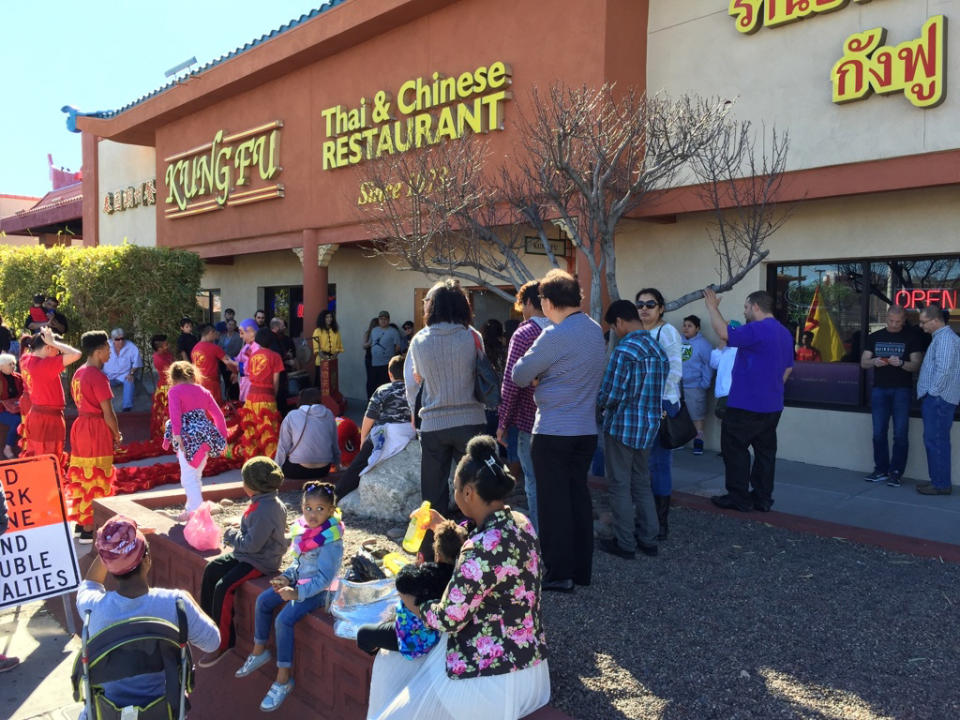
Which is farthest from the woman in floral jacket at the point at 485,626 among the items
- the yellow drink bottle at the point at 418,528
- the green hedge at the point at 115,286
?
the green hedge at the point at 115,286

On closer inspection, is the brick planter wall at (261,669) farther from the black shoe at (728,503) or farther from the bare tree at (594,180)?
the black shoe at (728,503)

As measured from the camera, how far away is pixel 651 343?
4918 millimetres

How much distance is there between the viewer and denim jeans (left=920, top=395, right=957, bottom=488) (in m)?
7.11

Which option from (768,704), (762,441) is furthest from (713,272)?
(768,704)

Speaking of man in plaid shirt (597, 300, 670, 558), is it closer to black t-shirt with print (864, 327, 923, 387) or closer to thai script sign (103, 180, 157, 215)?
black t-shirt with print (864, 327, 923, 387)

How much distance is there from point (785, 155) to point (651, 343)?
3.58m

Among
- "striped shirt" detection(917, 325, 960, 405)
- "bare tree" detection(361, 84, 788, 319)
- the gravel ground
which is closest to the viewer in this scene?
the gravel ground

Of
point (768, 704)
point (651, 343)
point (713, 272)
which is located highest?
point (713, 272)

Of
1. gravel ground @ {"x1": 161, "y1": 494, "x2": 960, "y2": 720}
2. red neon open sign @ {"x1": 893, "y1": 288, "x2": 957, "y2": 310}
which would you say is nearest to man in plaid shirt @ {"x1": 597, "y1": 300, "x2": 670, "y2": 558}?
gravel ground @ {"x1": 161, "y1": 494, "x2": 960, "y2": 720}

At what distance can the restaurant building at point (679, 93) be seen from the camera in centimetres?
718

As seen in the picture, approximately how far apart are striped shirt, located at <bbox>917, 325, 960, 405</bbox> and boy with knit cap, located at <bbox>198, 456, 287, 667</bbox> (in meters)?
5.83

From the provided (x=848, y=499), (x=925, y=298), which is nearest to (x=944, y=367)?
(x=925, y=298)

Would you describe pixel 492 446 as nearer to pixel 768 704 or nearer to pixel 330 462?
pixel 768 704

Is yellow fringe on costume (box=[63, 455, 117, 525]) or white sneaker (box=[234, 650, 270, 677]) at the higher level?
yellow fringe on costume (box=[63, 455, 117, 525])
